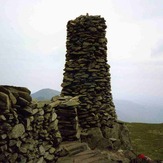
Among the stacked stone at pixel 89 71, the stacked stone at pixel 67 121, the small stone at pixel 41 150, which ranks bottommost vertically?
the small stone at pixel 41 150

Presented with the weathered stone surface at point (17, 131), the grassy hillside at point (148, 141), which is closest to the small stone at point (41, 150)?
the weathered stone surface at point (17, 131)

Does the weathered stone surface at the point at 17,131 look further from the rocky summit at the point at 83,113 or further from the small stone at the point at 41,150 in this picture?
the small stone at the point at 41,150

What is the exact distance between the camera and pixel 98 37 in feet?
74.6

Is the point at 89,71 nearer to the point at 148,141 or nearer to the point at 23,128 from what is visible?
the point at 23,128

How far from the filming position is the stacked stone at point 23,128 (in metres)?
9.95

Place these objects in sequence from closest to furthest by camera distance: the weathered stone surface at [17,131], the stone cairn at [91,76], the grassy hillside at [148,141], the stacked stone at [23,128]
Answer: the stacked stone at [23,128]
the weathered stone surface at [17,131]
the stone cairn at [91,76]
the grassy hillside at [148,141]

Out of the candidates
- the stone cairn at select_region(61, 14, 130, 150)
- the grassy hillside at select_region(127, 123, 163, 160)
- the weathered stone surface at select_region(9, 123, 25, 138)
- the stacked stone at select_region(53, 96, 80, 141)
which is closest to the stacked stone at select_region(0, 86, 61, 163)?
the weathered stone surface at select_region(9, 123, 25, 138)

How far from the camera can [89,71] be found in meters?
22.1

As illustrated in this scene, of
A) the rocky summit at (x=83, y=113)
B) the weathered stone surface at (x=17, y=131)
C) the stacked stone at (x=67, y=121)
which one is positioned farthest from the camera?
the stacked stone at (x=67, y=121)

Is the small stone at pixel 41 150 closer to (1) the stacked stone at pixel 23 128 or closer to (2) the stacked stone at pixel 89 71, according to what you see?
(1) the stacked stone at pixel 23 128

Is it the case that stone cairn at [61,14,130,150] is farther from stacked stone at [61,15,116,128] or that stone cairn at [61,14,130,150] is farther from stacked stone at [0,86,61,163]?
stacked stone at [0,86,61,163]

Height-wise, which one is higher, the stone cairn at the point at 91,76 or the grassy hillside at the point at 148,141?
the stone cairn at the point at 91,76

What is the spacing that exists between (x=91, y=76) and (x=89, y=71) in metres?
0.42

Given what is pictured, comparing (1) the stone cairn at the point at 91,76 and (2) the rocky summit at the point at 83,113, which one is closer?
(2) the rocky summit at the point at 83,113
